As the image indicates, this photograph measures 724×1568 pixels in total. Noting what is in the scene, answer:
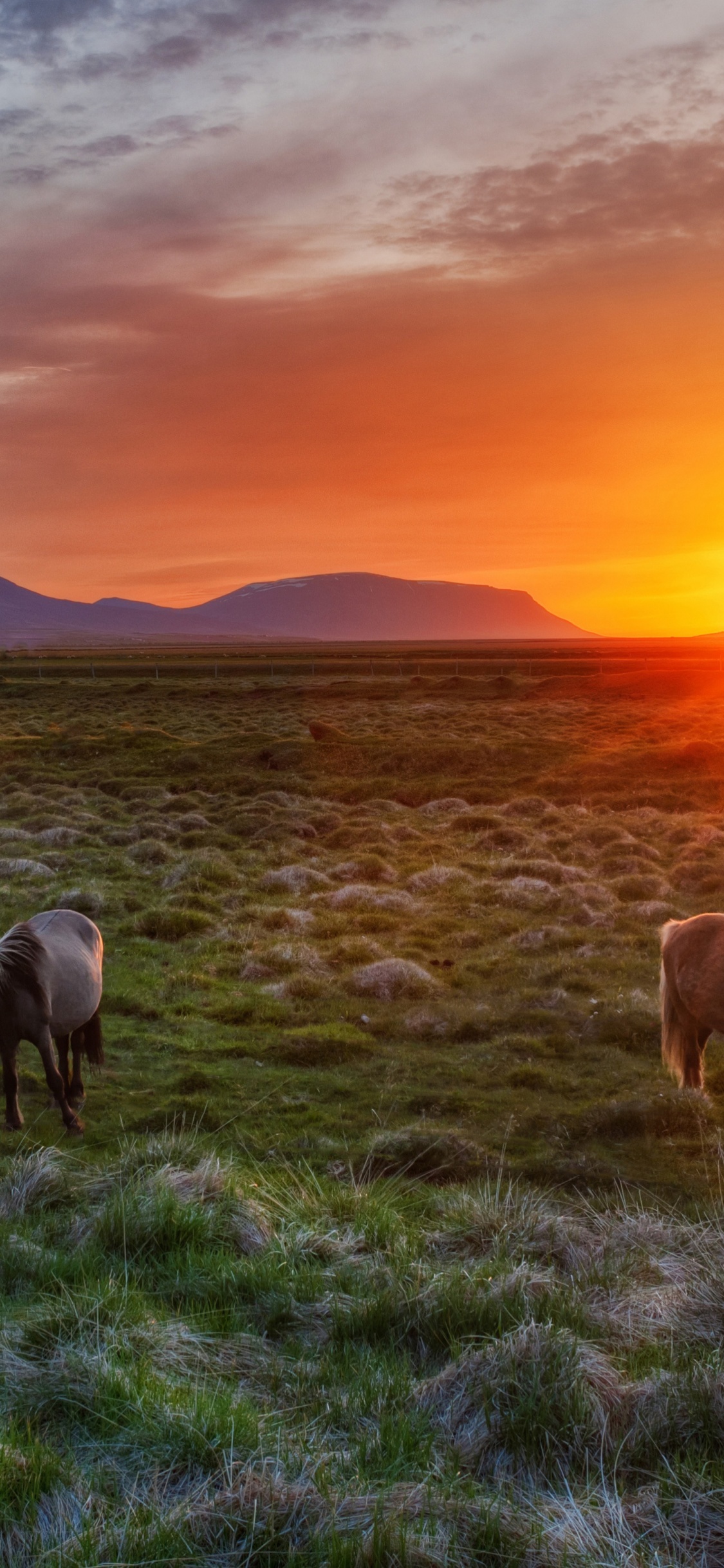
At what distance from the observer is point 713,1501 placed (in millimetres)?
3555

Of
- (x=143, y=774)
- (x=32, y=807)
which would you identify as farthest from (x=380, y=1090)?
(x=143, y=774)

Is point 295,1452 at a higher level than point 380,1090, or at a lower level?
higher

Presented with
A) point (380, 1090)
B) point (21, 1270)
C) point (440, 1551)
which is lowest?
point (380, 1090)

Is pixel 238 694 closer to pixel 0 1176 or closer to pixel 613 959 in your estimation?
pixel 613 959

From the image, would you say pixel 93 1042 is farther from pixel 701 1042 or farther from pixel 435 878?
pixel 435 878

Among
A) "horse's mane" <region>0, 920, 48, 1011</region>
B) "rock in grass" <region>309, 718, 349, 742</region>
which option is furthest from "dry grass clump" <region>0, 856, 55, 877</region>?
"rock in grass" <region>309, 718, 349, 742</region>

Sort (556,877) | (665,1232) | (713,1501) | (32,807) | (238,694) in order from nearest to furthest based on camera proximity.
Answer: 1. (713,1501)
2. (665,1232)
3. (556,877)
4. (32,807)
5. (238,694)

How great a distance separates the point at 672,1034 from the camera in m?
9.59

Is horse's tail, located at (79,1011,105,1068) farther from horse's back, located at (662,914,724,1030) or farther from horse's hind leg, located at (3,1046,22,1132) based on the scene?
horse's back, located at (662,914,724,1030)

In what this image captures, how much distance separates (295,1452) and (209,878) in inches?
574

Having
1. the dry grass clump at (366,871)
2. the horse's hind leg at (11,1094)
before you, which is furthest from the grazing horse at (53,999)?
the dry grass clump at (366,871)

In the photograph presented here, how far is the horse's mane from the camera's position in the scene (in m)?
8.30

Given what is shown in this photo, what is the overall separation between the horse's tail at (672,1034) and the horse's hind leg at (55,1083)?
5.78 m

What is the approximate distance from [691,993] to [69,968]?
6014 mm
